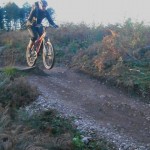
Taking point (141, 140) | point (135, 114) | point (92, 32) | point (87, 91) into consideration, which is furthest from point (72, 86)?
point (92, 32)

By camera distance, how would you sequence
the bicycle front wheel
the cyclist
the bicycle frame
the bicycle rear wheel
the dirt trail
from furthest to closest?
the bicycle rear wheel < the bicycle frame < the bicycle front wheel < the cyclist < the dirt trail

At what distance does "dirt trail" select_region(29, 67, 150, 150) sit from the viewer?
20.4 feet

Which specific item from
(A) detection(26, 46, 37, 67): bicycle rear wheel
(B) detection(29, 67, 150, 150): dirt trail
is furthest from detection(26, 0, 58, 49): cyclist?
(B) detection(29, 67, 150, 150): dirt trail

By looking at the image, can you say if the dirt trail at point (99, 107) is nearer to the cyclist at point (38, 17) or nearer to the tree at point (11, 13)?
the cyclist at point (38, 17)

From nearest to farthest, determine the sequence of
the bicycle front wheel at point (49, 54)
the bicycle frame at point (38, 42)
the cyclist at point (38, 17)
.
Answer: the cyclist at point (38, 17) < the bicycle front wheel at point (49, 54) < the bicycle frame at point (38, 42)

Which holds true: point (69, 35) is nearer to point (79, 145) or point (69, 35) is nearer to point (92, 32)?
point (92, 32)

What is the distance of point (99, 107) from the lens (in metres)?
7.61

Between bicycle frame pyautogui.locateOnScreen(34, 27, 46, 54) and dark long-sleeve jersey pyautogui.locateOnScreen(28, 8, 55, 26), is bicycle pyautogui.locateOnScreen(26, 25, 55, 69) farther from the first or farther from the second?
dark long-sleeve jersey pyautogui.locateOnScreen(28, 8, 55, 26)

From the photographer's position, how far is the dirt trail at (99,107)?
6.22 meters

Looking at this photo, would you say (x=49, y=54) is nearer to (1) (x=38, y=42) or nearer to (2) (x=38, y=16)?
(1) (x=38, y=42)

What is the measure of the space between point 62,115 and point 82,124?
573 mm

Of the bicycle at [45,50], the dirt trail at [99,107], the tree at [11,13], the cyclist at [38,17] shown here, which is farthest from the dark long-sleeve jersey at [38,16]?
the tree at [11,13]

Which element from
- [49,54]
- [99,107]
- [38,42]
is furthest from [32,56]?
[99,107]

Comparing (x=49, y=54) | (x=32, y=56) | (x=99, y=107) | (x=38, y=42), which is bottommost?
(x=99, y=107)
